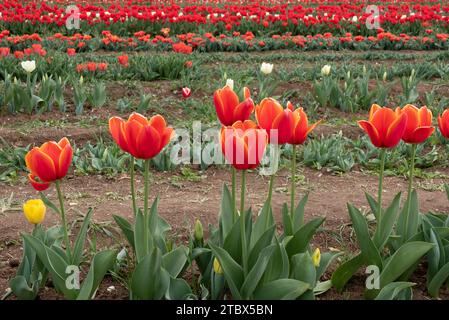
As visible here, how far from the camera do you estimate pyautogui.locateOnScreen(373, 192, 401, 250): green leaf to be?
252 centimetres

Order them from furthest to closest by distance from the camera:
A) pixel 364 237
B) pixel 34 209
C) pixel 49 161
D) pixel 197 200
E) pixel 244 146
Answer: pixel 197 200 < pixel 364 237 < pixel 34 209 < pixel 49 161 < pixel 244 146

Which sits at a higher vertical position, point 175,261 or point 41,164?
point 41,164

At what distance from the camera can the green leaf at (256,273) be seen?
7.07 feet

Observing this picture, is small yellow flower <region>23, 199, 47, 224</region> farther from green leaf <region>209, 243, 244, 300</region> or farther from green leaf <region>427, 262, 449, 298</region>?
green leaf <region>427, 262, 449, 298</region>

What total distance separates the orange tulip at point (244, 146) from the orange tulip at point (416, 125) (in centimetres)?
62

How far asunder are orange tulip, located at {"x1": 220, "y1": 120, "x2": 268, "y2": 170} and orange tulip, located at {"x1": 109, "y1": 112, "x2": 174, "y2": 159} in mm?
208

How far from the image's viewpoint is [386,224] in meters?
2.55

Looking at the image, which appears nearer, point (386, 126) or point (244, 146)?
point (244, 146)

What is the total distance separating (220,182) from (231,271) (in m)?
1.94

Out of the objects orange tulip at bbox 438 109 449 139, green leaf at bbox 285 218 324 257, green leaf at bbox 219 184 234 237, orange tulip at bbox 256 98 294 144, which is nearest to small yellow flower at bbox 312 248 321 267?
green leaf at bbox 285 218 324 257

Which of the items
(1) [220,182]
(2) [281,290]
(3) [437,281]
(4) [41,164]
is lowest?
(1) [220,182]

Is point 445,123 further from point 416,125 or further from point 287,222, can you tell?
point 287,222

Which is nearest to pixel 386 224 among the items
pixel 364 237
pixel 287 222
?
pixel 364 237
